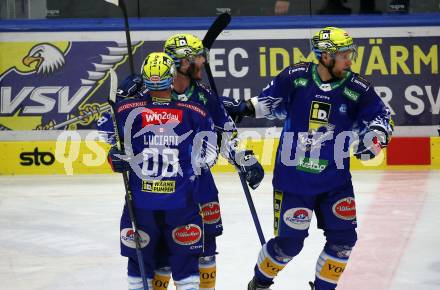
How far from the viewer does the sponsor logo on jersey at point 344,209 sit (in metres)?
5.66

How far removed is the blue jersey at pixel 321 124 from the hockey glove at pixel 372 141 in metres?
0.05

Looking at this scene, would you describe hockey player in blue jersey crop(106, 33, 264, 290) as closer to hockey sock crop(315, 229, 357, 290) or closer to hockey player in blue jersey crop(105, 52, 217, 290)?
hockey player in blue jersey crop(105, 52, 217, 290)

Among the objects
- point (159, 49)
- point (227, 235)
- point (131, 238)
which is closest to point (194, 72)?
point (131, 238)

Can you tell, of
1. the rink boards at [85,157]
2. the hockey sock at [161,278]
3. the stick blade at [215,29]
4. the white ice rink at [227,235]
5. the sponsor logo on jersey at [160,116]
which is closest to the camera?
the sponsor logo on jersey at [160,116]

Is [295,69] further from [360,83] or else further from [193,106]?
[193,106]

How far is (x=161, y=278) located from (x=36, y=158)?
Answer: 5.72 m

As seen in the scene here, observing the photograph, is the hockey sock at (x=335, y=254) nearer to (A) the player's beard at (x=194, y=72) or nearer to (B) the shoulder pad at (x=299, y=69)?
(B) the shoulder pad at (x=299, y=69)

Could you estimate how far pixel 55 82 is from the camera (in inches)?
429

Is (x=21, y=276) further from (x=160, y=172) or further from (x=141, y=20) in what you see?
(x=141, y=20)

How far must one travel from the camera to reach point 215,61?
1095 cm

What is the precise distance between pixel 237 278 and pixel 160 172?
1.68m

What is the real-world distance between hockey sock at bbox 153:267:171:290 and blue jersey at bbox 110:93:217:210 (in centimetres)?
47

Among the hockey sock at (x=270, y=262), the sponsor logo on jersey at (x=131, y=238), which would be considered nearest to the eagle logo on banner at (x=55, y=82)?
the hockey sock at (x=270, y=262)

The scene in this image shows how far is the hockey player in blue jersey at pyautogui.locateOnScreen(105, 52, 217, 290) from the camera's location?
16.2 ft
